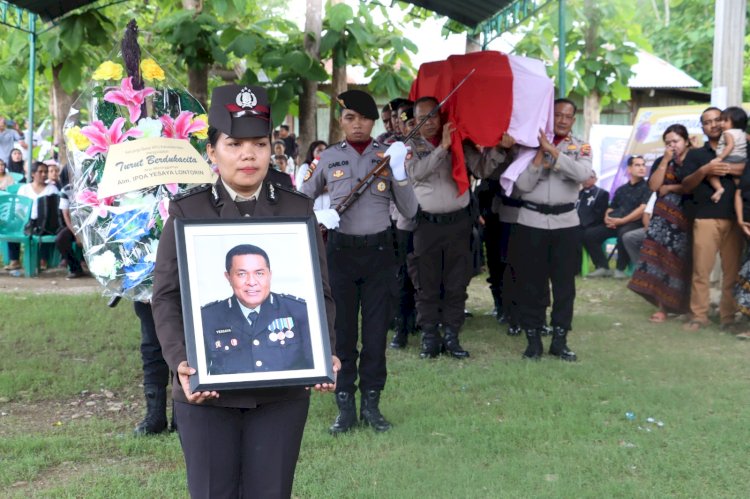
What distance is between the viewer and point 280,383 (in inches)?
107

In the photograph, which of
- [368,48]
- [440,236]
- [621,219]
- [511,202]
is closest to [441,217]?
[440,236]

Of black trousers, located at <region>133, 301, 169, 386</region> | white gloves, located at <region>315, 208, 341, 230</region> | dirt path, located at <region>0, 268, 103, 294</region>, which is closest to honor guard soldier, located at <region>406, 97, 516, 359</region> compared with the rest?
white gloves, located at <region>315, 208, 341, 230</region>

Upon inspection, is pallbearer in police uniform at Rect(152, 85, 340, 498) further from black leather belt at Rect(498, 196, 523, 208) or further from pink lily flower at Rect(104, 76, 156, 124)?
black leather belt at Rect(498, 196, 523, 208)

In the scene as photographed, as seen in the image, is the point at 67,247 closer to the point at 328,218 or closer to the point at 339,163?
the point at 339,163

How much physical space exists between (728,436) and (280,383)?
3763 millimetres

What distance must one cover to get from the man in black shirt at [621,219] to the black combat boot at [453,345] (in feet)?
16.6

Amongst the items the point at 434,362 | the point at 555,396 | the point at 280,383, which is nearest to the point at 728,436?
A: the point at 555,396

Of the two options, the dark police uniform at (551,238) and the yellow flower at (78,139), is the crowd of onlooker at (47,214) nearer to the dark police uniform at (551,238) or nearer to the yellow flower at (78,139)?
the dark police uniform at (551,238)

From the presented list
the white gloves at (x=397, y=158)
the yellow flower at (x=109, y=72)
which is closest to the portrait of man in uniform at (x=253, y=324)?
the yellow flower at (x=109, y=72)

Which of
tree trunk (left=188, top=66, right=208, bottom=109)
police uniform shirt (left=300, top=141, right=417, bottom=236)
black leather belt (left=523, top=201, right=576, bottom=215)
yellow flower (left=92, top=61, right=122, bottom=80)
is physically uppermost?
tree trunk (left=188, top=66, right=208, bottom=109)

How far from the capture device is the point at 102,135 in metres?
5.07

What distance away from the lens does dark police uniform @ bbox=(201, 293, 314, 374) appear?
107 inches

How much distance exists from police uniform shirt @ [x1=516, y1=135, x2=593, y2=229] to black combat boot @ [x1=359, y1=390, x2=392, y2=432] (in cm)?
244

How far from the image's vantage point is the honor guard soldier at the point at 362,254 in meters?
5.68
